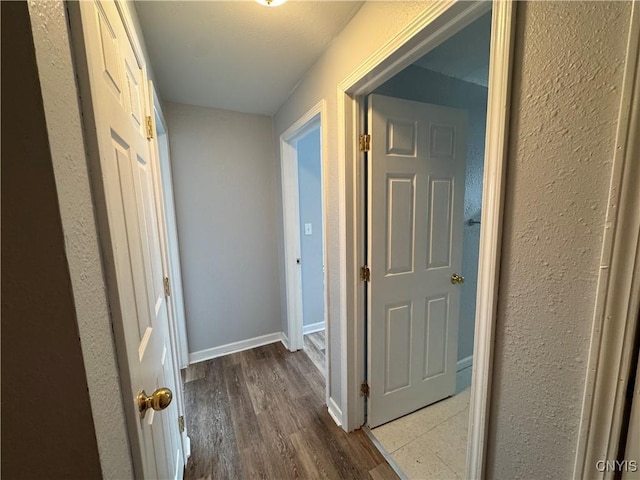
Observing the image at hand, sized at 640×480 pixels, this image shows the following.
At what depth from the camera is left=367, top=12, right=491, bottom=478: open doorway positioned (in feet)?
4.66

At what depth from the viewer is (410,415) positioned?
68.0 inches

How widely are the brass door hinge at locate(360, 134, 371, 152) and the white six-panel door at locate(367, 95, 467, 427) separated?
0.03 m

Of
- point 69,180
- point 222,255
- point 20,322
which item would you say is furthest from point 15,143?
point 222,255

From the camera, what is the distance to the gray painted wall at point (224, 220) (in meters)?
2.20

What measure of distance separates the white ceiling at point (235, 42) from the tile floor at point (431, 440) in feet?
7.54

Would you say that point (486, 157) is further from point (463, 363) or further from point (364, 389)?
point (463, 363)

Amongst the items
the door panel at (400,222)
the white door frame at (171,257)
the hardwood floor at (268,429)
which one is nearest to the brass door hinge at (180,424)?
the white door frame at (171,257)

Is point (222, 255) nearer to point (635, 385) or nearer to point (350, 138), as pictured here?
point (350, 138)

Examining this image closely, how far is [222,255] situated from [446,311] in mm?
1915

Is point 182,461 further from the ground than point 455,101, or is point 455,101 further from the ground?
point 455,101

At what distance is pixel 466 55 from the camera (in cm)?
152

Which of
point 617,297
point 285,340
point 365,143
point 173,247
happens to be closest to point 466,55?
point 365,143

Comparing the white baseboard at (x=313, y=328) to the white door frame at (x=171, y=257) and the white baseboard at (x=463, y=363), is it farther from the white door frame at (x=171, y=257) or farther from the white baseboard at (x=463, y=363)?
the white baseboard at (x=463, y=363)

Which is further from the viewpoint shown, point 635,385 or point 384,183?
point 384,183
